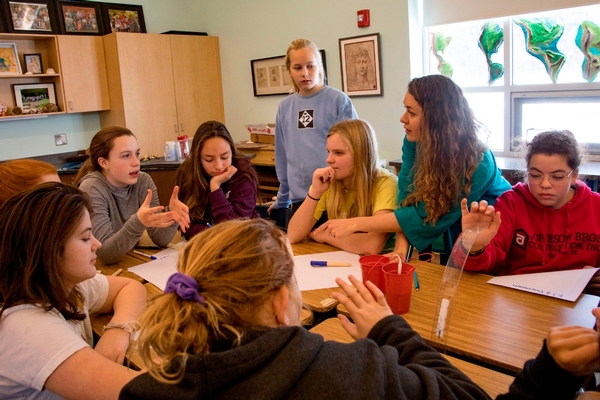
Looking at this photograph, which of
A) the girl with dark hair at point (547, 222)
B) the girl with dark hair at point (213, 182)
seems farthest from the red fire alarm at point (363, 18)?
the girl with dark hair at point (547, 222)

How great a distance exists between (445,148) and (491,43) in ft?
7.38

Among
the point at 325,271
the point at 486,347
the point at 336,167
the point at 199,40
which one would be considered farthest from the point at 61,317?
the point at 199,40

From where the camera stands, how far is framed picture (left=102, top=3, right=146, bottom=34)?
5.00m

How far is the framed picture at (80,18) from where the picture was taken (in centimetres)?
468

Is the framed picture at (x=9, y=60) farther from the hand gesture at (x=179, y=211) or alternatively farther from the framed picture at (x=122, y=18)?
the hand gesture at (x=179, y=211)

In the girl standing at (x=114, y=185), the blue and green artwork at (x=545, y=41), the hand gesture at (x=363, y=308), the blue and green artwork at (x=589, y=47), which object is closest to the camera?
the hand gesture at (x=363, y=308)

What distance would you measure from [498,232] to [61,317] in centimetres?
146

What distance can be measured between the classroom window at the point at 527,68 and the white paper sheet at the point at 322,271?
1725 mm

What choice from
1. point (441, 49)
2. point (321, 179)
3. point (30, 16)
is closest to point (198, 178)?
point (321, 179)

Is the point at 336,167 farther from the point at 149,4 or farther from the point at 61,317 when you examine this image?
the point at 149,4

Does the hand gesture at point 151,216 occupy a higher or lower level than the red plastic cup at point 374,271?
higher

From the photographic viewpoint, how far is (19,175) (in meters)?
1.86

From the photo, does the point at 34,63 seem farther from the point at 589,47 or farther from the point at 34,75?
the point at 589,47

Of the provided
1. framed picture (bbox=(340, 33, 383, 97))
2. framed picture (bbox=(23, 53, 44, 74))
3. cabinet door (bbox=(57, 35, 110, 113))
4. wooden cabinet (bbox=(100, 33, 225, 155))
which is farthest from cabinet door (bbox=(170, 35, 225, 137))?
framed picture (bbox=(340, 33, 383, 97))
